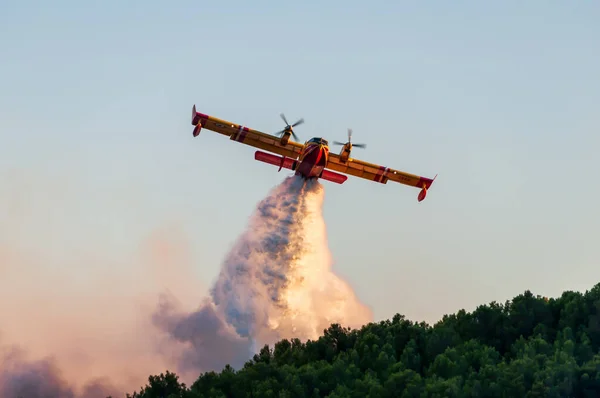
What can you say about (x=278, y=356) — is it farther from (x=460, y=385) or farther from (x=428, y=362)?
(x=460, y=385)

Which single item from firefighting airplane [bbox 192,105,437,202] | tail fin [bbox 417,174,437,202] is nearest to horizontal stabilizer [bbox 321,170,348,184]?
firefighting airplane [bbox 192,105,437,202]

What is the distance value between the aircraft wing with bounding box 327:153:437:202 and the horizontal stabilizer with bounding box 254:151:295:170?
3.47m

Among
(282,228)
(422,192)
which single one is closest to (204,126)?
(282,228)

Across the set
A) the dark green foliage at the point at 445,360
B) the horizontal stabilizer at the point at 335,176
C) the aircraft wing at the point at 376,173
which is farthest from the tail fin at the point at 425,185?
the dark green foliage at the point at 445,360

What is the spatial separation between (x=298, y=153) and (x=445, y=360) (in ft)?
75.9

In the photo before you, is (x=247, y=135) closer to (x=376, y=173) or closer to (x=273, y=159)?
(x=273, y=159)

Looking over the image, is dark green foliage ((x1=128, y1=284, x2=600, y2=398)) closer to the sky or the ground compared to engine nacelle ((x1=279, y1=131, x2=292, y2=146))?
closer to the ground

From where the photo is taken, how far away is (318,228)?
378ft

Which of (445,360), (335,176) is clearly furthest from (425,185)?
(445,360)

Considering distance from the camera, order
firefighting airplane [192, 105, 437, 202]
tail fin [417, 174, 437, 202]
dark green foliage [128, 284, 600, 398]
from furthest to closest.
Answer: tail fin [417, 174, 437, 202]
firefighting airplane [192, 105, 437, 202]
dark green foliage [128, 284, 600, 398]

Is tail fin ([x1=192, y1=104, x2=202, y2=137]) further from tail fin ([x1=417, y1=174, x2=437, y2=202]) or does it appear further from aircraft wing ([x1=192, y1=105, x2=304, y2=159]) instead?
tail fin ([x1=417, y1=174, x2=437, y2=202])

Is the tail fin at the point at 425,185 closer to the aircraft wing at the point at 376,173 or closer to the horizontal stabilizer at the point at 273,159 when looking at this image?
the aircraft wing at the point at 376,173

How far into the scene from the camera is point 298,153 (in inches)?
4301

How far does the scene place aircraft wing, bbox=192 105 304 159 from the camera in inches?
4284
